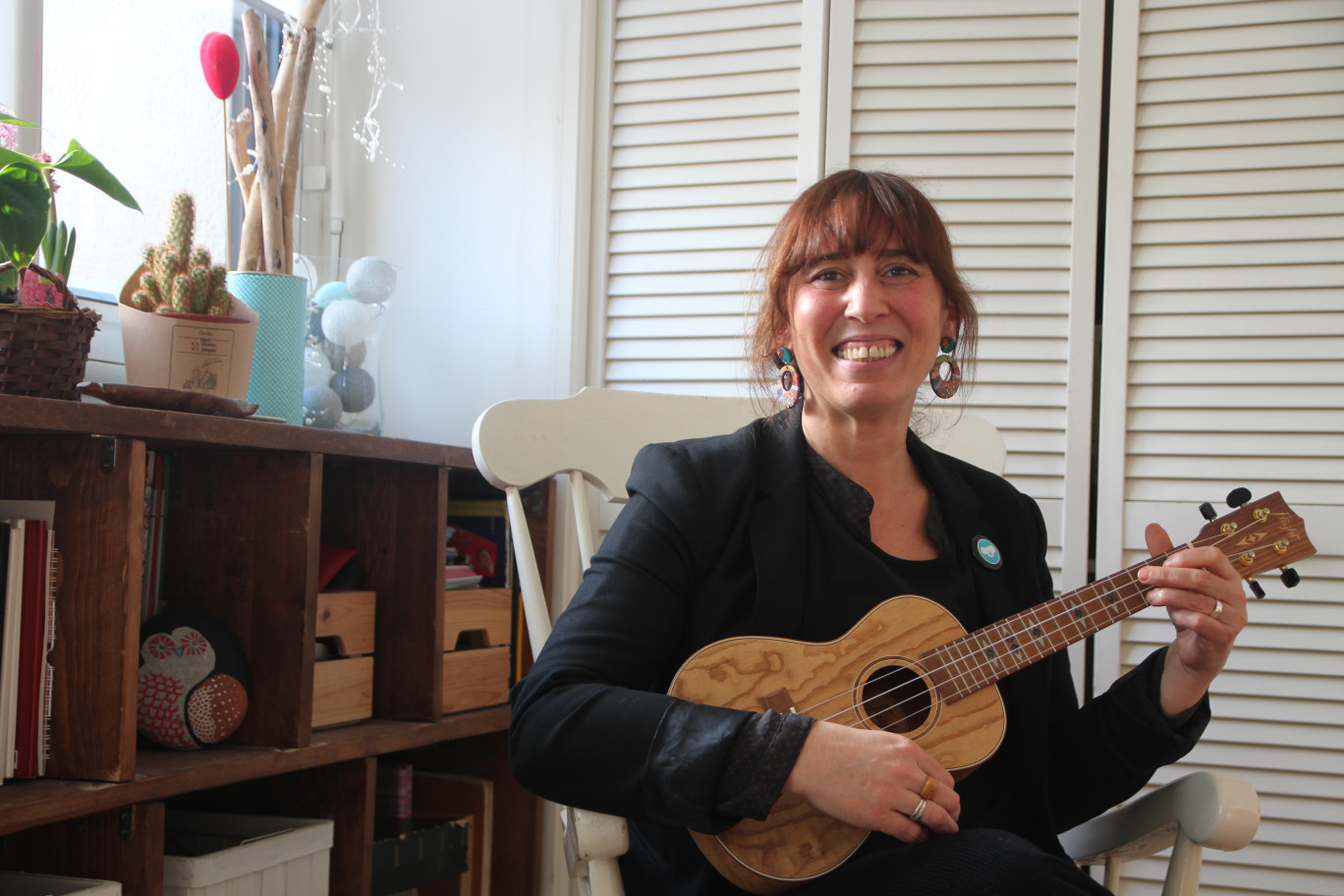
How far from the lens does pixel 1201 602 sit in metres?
1.05

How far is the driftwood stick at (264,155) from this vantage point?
1.64m

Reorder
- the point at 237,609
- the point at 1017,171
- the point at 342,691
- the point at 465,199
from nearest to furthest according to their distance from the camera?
the point at 237,609
the point at 342,691
the point at 1017,171
the point at 465,199

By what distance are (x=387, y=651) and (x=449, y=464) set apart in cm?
29

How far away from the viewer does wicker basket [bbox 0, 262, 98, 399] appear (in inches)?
42.7

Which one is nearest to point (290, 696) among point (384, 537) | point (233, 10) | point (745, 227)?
point (384, 537)

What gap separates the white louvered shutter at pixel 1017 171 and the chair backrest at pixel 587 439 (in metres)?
0.34

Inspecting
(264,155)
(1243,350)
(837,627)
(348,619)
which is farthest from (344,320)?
(1243,350)

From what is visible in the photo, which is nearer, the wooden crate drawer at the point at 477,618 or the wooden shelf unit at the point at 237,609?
the wooden shelf unit at the point at 237,609

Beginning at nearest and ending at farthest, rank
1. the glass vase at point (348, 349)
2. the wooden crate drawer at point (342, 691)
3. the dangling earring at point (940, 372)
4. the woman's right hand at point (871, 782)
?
the woman's right hand at point (871, 782)
the dangling earring at point (940, 372)
the wooden crate drawer at point (342, 691)
the glass vase at point (348, 349)

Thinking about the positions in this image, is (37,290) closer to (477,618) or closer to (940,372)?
(477,618)

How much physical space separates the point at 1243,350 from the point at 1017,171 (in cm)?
47

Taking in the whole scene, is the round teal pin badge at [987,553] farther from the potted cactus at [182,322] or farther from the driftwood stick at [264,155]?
the driftwood stick at [264,155]

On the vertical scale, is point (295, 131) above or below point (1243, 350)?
above

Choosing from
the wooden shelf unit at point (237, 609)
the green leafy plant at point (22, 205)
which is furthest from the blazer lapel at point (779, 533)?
the green leafy plant at point (22, 205)
